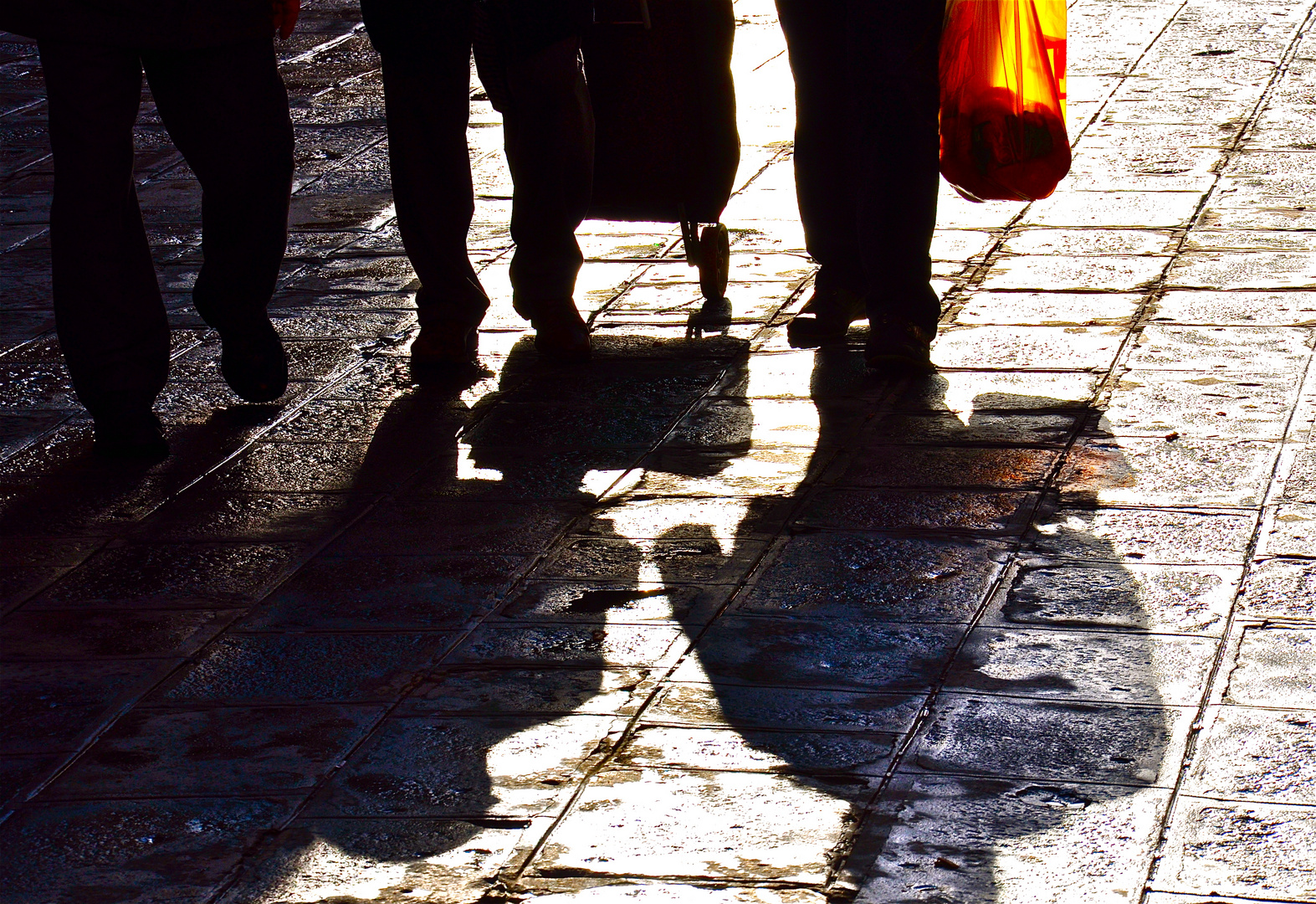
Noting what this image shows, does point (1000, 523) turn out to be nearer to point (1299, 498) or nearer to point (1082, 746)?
point (1299, 498)

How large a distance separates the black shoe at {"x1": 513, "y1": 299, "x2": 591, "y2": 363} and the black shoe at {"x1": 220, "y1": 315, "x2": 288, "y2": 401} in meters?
0.68

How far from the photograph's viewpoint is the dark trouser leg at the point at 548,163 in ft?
16.2

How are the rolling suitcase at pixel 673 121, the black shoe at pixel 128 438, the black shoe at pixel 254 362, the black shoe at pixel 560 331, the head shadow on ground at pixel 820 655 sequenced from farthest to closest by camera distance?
the rolling suitcase at pixel 673 121 < the black shoe at pixel 560 331 < the black shoe at pixel 254 362 < the black shoe at pixel 128 438 < the head shadow on ground at pixel 820 655

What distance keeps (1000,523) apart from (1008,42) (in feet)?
4.82

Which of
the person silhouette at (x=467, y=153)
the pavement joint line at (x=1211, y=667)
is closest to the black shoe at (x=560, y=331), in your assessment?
the person silhouette at (x=467, y=153)

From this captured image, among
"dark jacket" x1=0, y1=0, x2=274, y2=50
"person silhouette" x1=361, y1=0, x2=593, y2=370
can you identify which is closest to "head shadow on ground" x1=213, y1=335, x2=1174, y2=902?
"person silhouette" x1=361, y1=0, x2=593, y2=370

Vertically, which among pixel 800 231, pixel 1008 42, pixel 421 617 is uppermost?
pixel 1008 42

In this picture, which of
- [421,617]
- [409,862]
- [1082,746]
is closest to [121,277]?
[421,617]

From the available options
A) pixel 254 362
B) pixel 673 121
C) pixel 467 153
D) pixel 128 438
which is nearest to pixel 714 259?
pixel 673 121

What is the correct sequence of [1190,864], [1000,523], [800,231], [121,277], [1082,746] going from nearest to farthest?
[1190,864]
[1082,746]
[1000,523]
[121,277]
[800,231]

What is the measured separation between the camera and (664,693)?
120 inches

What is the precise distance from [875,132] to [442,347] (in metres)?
1.23

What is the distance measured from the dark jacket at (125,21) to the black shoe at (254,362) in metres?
0.69

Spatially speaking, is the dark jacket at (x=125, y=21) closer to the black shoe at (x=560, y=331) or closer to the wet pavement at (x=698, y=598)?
the wet pavement at (x=698, y=598)
